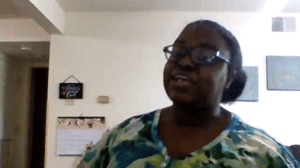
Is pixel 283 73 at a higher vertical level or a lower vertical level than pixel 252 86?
higher

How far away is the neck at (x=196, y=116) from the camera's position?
482mm

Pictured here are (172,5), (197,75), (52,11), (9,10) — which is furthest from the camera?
(9,10)

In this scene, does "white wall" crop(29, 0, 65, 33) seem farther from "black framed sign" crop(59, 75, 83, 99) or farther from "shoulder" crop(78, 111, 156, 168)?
"shoulder" crop(78, 111, 156, 168)

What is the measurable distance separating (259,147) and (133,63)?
2.12 m

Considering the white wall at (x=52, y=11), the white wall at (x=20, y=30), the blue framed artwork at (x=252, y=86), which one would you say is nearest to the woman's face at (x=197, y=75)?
the white wall at (x=52, y=11)

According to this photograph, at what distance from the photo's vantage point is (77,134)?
252cm

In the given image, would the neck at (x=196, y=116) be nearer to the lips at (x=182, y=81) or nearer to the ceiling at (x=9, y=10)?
the lips at (x=182, y=81)

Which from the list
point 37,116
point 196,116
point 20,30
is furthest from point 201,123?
point 37,116

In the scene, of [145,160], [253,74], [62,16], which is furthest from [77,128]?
[145,160]

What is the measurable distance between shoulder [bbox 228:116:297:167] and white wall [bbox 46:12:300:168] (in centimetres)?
200

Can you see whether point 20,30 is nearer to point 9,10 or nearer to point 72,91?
point 9,10

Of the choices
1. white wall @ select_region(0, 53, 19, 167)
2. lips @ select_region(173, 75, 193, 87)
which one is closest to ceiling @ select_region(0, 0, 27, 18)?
white wall @ select_region(0, 53, 19, 167)

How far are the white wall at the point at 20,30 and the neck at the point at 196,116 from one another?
2.57 meters

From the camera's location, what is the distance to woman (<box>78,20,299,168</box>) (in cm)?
46
